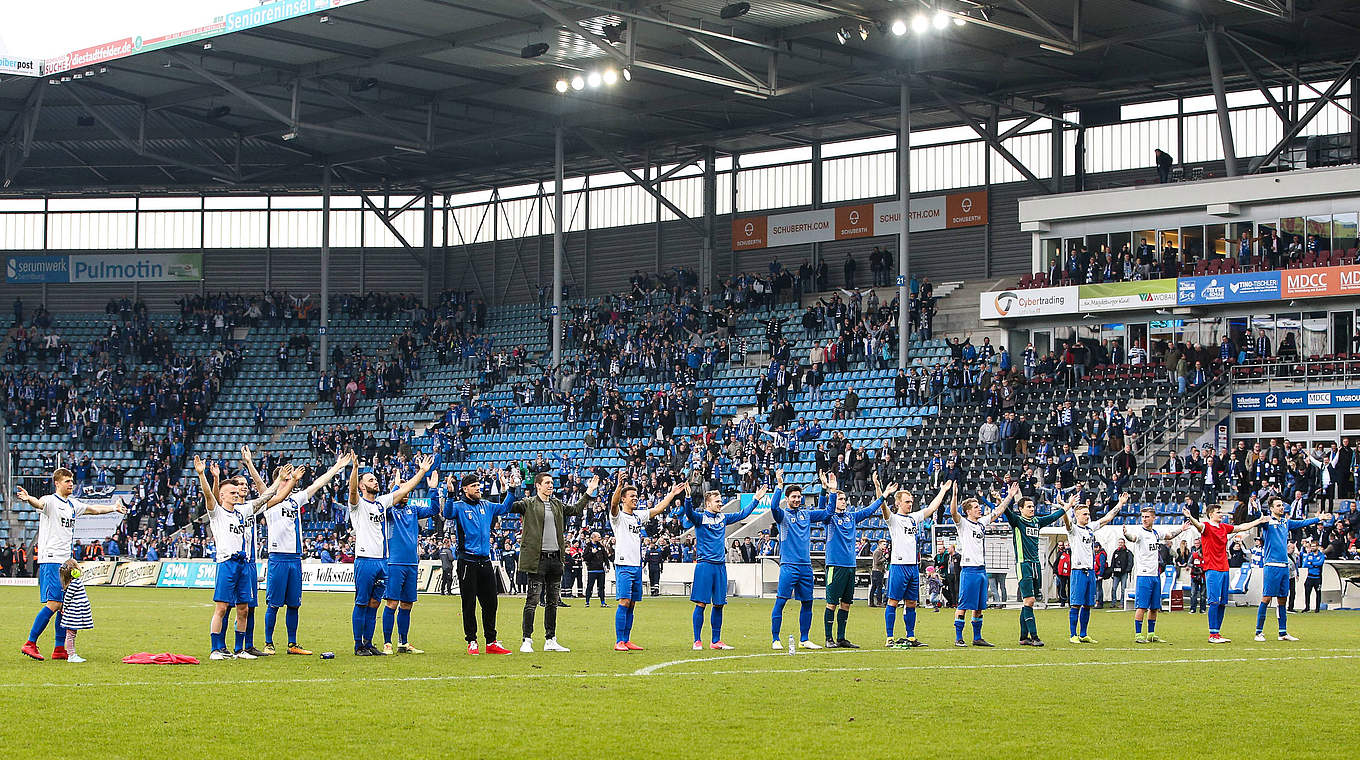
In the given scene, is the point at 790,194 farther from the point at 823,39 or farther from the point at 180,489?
the point at 180,489

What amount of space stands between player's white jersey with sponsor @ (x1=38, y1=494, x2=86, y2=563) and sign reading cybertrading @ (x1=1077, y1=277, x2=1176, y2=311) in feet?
114

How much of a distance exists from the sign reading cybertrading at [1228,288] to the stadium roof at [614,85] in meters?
6.32

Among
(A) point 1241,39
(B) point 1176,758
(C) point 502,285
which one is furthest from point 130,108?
(B) point 1176,758

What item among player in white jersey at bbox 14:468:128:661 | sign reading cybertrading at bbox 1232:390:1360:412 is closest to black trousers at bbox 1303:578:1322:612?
sign reading cybertrading at bbox 1232:390:1360:412

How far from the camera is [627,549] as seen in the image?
2028cm

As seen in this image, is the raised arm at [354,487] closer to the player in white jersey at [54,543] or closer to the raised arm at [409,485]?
the raised arm at [409,485]

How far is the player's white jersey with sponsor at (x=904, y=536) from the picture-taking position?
66.6 ft

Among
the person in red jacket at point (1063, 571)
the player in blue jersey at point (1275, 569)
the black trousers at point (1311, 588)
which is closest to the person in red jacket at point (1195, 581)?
the black trousers at point (1311, 588)

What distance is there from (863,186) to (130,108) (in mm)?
25654

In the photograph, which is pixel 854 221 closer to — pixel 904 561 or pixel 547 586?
pixel 904 561

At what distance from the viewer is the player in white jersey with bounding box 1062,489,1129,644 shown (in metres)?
22.5

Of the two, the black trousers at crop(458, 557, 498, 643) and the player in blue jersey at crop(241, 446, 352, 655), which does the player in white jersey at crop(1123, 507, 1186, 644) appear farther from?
the player in blue jersey at crop(241, 446, 352, 655)

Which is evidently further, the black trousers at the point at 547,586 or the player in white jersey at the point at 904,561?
the player in white jersey at the point at 904,561

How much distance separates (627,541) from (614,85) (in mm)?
32993
